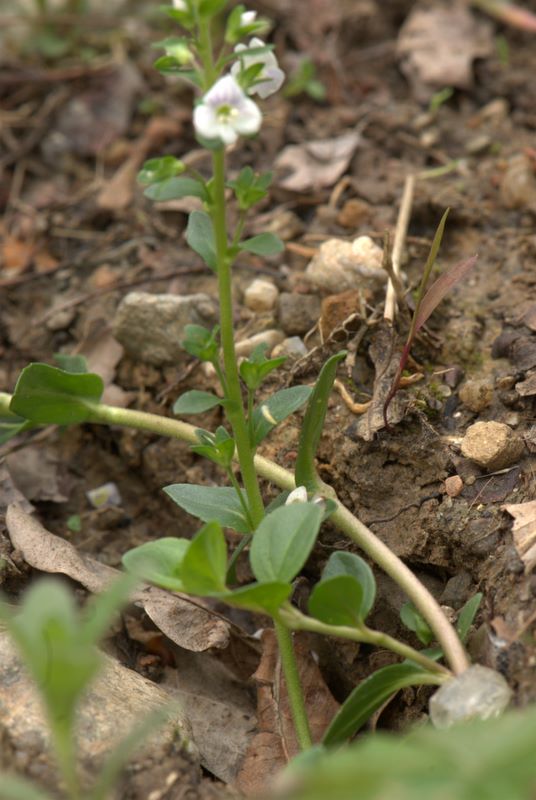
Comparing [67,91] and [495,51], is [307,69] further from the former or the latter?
[67,91]

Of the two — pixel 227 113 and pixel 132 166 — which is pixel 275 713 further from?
pixel 132 166

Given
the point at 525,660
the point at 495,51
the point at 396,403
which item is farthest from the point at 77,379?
the point at 495,51

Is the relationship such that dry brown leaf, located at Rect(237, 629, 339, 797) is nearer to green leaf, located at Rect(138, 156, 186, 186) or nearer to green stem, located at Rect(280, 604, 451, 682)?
green stem, located at Rect(280, 604, 451, 682)

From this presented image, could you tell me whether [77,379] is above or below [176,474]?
above

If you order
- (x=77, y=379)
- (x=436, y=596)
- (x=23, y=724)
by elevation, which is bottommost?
(x=436, y=596)

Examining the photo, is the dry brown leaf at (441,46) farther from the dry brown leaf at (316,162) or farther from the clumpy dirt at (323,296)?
the dry brown leaf at (316,162)
